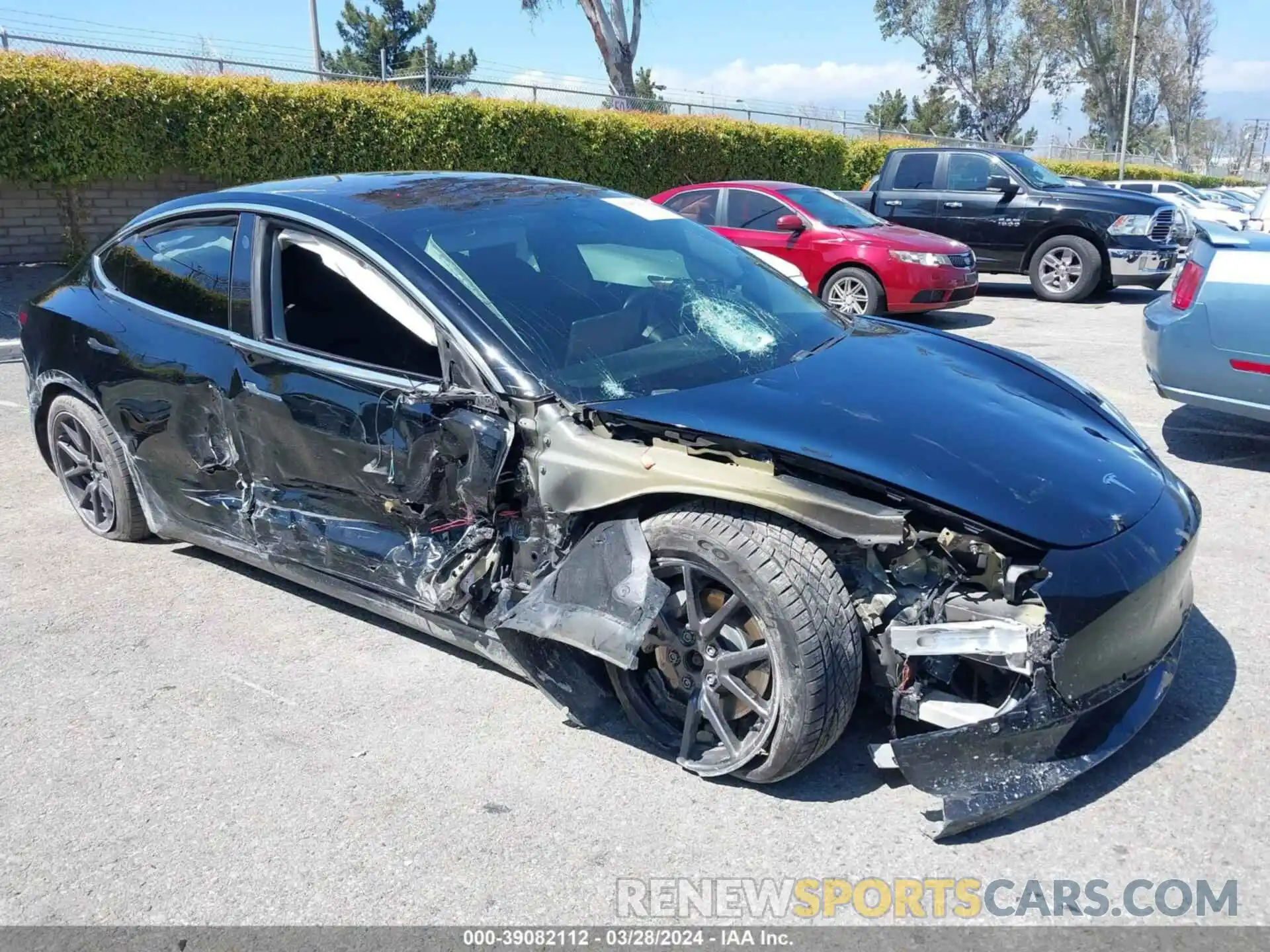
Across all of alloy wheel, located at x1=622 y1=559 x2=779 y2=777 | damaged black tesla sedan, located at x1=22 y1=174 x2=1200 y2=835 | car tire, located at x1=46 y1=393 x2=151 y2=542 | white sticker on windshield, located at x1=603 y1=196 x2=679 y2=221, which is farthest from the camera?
car tire, located at x1=46 y1=393 x2=151 y2=542

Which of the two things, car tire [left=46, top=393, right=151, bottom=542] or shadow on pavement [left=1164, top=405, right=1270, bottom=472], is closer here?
car tire [left=46, top=393, right=151, bottom=542]

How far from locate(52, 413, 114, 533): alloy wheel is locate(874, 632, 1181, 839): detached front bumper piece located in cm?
378

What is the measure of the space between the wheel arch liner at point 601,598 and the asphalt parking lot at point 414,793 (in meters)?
0.43

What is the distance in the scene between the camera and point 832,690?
2.74 m

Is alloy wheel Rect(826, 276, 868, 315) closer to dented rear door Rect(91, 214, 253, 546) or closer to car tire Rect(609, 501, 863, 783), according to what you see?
dented rear door Rect(91, 214, 253, 546)

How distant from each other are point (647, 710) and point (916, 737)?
83 centimetres

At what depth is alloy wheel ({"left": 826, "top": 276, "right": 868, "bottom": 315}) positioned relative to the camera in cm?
1081

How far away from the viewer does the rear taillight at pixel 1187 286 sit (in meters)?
5.61

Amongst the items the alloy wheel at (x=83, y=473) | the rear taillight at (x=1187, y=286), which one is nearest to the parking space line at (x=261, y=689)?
the alloy wheel at (x=83, y=473)

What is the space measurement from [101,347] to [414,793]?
104 inches

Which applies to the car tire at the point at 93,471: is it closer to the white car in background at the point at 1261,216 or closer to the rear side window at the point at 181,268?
the rear side window at the point at 181,268

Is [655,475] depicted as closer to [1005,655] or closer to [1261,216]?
[1005,655]

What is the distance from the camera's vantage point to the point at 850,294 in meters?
10.9

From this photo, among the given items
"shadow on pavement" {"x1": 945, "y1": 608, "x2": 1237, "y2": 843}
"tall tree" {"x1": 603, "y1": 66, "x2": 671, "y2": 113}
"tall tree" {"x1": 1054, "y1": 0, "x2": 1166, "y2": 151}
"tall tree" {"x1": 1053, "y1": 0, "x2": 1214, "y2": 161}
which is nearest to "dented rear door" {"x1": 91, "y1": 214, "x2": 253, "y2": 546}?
"shadow on pavement" {"x1": 945, "y1": 608, "x2": 1237, "y2": 843}
